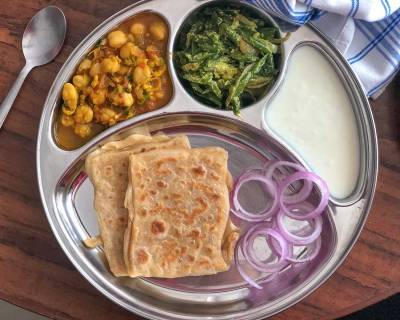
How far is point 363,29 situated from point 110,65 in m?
1.15

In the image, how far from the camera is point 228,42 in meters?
2.38

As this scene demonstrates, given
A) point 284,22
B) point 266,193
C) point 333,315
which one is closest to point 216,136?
point 266,193

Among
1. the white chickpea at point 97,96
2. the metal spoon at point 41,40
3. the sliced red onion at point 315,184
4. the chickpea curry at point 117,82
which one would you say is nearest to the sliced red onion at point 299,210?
the sliced red onion at point 315,184

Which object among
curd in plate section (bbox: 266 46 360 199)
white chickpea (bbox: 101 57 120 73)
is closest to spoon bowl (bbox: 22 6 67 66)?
white chickpea (bbox: 101 57 120 73)

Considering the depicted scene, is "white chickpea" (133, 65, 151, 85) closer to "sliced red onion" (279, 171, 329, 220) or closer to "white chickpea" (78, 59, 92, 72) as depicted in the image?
"white chickpea" (78, 59, 92, 72)

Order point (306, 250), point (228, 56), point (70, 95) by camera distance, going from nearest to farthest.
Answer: point (70, 95)
point (228, 56)
point (306, 250)

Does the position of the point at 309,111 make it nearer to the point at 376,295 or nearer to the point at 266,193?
the point at 266,193

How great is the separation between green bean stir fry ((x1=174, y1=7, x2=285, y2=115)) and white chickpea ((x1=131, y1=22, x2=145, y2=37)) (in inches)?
7.2

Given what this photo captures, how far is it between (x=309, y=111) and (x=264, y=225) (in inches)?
21.8

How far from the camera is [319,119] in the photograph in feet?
7.88

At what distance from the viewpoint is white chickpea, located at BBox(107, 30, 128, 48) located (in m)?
2.32

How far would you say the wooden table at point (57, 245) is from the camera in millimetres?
2418

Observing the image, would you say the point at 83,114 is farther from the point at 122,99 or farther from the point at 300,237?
the point at 300,237

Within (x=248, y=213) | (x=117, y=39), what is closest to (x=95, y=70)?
(x=117, y=39)
